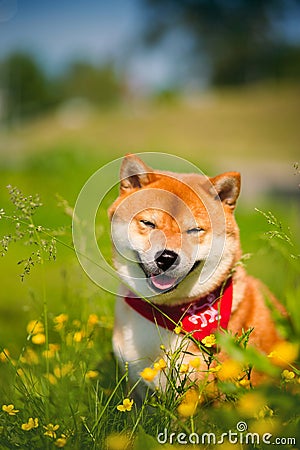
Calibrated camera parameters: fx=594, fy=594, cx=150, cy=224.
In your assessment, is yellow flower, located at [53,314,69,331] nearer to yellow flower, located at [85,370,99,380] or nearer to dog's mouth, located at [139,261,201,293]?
yellow flower, located at [85,370,99,380]

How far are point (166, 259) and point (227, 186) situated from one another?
0.35 metres

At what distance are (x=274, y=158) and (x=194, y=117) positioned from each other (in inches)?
161

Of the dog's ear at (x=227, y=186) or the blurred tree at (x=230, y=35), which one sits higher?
the blurred tree at (x=230, y=35)

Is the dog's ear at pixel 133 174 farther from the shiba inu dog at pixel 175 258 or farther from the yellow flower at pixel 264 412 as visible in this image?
the yellow flower at pixel 264 412

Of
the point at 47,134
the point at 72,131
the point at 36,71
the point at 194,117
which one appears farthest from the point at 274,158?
the point at 36,71

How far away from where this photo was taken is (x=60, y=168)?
863 cm

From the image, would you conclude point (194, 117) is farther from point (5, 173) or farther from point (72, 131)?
point (5, 173)

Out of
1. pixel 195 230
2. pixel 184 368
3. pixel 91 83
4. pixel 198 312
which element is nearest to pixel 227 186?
pixel 195 230

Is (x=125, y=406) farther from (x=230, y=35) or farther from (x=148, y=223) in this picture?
(x=230, y=35)

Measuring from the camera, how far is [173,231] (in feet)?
6.26

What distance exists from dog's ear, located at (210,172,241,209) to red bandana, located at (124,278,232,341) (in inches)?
11.5

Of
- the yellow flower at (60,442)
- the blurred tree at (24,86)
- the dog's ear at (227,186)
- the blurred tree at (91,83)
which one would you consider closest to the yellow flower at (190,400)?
the yellow flower at (60,442)

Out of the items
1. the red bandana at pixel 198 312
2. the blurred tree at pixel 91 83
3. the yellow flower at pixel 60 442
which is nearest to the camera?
the yellow flower at pixel 60 442

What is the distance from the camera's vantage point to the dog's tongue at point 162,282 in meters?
1.93
